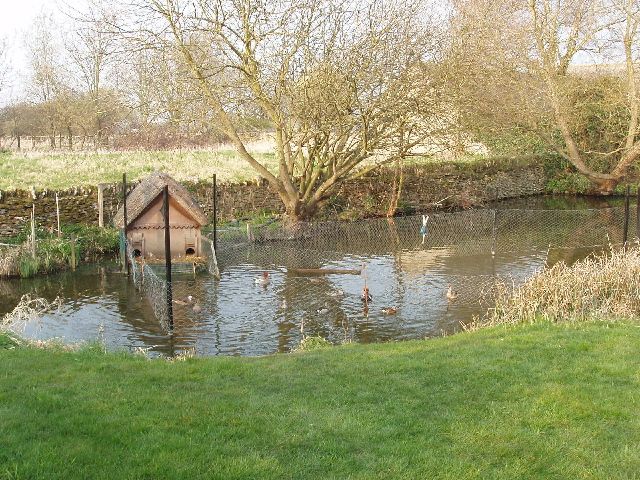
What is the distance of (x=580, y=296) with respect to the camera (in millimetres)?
12328

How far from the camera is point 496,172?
3609cm

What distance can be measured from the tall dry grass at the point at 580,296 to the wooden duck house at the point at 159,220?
8498mm

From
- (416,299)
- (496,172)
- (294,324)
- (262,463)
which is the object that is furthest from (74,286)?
(496,172)

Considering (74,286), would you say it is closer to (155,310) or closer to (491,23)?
(155,310)

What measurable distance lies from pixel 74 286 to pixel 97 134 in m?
26.4

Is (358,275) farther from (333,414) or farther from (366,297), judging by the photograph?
(333,414)

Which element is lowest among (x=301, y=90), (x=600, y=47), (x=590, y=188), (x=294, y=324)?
(x=294, y=324)

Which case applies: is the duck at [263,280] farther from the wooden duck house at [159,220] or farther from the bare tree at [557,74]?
the bare tree at [557,74]

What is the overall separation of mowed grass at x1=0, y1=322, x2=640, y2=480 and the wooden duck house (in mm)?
8523

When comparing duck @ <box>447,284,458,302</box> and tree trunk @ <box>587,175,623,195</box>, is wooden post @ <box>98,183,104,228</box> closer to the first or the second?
duck @ <box>447,284,458,302</box>

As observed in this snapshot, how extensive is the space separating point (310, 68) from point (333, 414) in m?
17.6

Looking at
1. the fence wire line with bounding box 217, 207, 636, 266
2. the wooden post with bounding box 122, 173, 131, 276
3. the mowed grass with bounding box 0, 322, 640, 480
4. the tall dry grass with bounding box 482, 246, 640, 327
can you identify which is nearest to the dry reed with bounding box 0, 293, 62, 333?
the wooden post with bounding box 122, 173, 131, 276

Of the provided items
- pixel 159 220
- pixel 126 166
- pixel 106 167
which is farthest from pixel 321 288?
pixel 126 166

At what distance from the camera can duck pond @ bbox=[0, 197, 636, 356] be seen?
44.9ft
